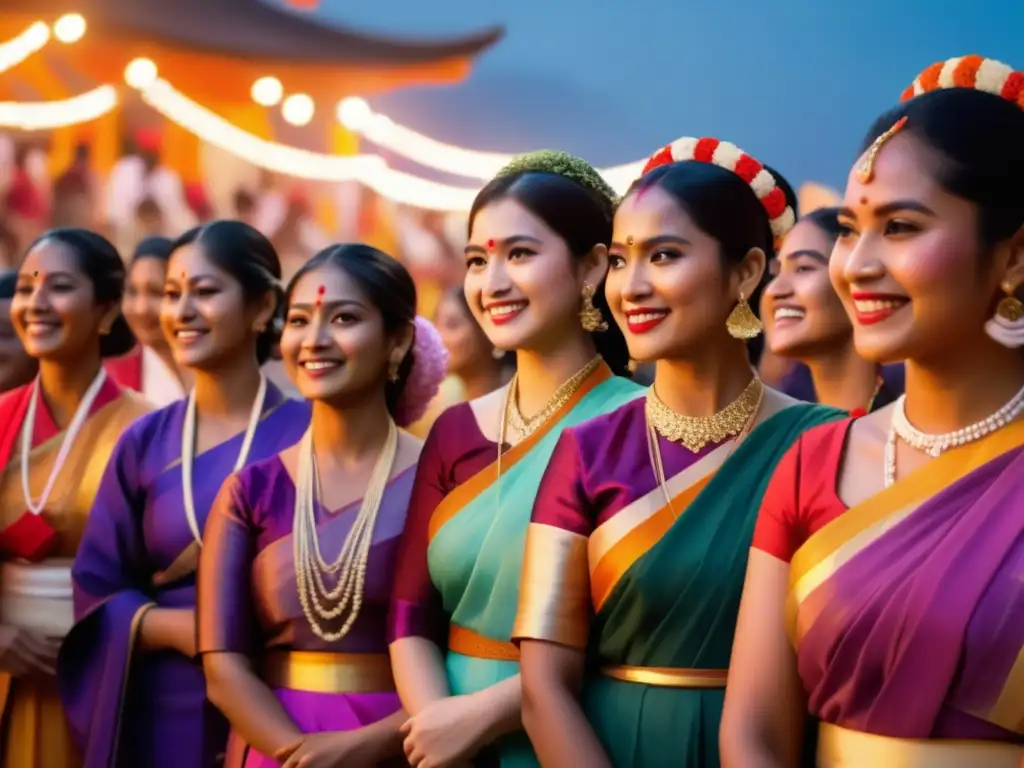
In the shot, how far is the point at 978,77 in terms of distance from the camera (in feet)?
5.07

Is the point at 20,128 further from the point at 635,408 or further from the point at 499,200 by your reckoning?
the point at 635,408

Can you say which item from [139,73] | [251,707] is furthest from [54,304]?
[139,73]

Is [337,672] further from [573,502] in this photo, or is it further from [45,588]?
[45,588]

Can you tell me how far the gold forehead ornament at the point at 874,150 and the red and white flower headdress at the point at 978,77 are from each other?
3.1 inches

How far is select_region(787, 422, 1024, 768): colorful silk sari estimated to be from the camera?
140cm

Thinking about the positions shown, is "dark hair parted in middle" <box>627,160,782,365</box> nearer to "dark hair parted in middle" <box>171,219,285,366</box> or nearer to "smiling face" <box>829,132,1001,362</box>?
"smiling face" <box>829,132,1001,362</box>

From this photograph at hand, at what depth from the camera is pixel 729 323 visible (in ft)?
6.44

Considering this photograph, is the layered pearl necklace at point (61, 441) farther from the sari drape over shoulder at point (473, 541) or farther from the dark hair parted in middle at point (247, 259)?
the sari drape over shoulder at point (473, 541)

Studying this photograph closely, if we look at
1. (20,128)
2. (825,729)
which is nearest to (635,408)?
(825,729)

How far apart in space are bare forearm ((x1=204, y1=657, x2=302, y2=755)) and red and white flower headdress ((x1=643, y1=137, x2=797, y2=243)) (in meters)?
1.13

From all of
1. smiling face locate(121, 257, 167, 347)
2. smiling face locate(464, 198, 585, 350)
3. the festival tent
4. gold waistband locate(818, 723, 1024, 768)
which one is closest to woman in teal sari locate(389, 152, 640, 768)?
smiling face locate(464, 198, 585, 350)

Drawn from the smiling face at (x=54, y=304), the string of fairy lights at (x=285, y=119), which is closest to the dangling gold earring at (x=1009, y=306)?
the smiling face at (x=54, y=304)

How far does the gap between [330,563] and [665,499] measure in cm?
78

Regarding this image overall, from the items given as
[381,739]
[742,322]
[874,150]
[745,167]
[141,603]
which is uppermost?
A: [745,167]
